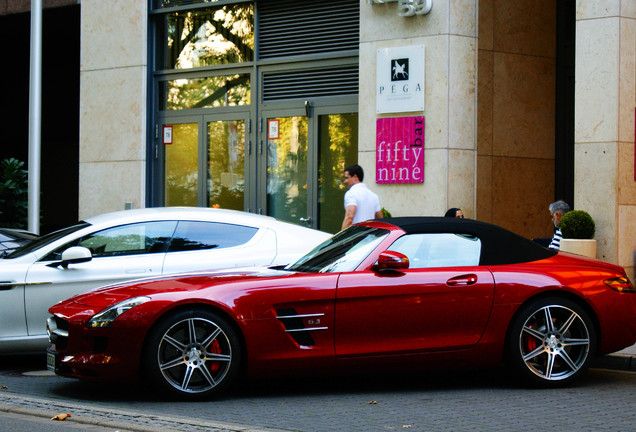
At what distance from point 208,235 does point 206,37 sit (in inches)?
359

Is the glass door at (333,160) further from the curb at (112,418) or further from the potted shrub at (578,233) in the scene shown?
the curb at (112,418)

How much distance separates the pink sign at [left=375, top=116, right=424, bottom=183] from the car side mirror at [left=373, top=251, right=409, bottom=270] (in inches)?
266

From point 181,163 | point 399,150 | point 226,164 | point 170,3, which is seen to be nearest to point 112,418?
point 399,150

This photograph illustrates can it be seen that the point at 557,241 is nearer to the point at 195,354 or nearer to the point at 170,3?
the point at 195,354

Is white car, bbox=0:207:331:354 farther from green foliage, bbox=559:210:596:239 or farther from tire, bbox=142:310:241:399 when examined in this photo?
green foliage, bbox=559:210:596:239

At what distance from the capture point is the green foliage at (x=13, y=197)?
1661 cm

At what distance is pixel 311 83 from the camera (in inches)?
616

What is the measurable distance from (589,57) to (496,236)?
5939 mm

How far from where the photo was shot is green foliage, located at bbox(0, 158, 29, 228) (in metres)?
16.6

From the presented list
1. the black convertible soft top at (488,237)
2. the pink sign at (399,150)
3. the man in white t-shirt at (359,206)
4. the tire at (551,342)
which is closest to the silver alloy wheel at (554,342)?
the tire at (551,342)

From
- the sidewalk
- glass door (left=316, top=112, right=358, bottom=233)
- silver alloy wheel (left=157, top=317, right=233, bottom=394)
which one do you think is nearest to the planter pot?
the sidewalk

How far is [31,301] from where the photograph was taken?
323 inches

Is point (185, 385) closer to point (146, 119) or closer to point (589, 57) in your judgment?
point (589, 57)

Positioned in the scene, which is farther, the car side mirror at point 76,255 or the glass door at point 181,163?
the glass door at point 181,163
